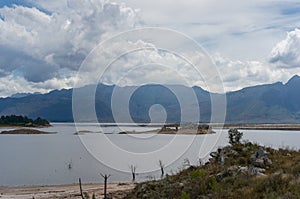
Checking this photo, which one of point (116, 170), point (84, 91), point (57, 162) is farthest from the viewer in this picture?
point (57, 162)

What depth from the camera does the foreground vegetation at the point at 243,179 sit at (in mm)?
13071

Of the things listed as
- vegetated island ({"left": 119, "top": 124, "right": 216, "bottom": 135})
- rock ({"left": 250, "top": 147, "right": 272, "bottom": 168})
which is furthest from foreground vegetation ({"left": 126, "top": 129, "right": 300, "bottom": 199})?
vegetated island ({"left": 119, "top": 124, "right": 216, "bottom": 135})

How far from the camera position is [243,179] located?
1529cm

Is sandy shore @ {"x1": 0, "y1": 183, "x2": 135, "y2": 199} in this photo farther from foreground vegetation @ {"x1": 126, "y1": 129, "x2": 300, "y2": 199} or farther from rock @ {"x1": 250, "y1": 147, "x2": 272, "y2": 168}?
rock @ {"x1": 250, "y1": 147, "x2": 272, "y2": 168}

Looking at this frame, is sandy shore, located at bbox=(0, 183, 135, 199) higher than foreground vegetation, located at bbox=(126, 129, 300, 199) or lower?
lower

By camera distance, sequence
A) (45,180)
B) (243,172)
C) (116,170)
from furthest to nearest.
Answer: (116,170)
(45,180)
(243,172)

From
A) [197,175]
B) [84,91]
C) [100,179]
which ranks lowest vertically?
[100,179]

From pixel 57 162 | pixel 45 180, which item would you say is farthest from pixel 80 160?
pixel 45 180

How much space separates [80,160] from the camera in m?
63.9

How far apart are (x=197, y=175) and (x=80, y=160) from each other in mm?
47942

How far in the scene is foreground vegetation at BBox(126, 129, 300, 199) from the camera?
1307 cm

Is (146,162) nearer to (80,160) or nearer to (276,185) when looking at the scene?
(80,160)

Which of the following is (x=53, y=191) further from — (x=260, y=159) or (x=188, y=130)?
(x=188, y=130)

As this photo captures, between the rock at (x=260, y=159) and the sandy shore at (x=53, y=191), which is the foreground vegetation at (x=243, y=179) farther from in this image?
the sandy shore at (x=53, y=191)
